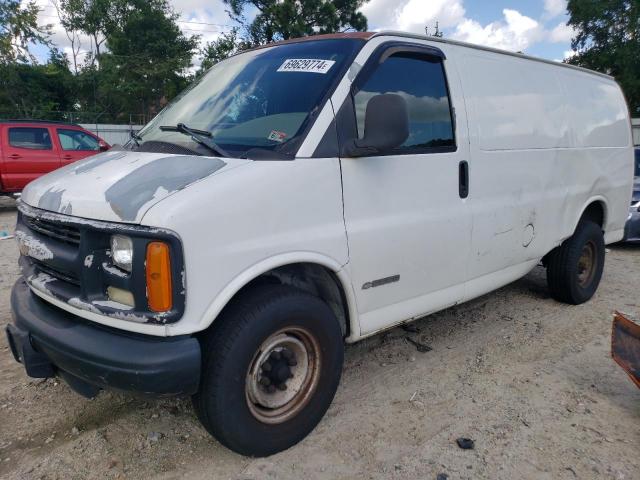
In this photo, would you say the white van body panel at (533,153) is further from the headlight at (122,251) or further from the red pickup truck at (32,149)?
the red pickup truck at (32,149)

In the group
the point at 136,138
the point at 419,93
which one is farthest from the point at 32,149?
the point at 419,93

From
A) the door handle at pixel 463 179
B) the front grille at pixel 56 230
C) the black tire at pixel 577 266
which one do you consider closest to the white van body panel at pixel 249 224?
the front grille at pixel 56 230

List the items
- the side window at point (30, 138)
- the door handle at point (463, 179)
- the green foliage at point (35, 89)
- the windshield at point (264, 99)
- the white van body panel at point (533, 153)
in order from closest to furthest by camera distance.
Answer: the windshield at point (264, 99) → the door handle at point (463, 179) → the white van body panel at point (533, 153) → the side window at point (30, 138) → the green foliage at point (35, 89)

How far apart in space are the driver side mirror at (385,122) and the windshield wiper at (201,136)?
29.3 inches

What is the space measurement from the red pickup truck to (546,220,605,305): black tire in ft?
33.3

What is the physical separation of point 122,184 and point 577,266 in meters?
4.19

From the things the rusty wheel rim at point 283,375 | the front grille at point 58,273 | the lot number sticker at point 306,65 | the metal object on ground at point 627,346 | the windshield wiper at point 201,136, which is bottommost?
the metal object on ground at point 627,346

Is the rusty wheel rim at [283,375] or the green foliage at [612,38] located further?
the green foliage at [612,38]

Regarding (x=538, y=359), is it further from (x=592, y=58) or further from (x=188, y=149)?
(x=592, y=58)

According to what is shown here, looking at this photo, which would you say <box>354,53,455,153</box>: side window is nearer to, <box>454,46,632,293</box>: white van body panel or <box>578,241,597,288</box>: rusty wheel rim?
<box>454,46,632,293</box>: white van body panel

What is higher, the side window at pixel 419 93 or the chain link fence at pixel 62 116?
the chain link fence at pixel 62 116

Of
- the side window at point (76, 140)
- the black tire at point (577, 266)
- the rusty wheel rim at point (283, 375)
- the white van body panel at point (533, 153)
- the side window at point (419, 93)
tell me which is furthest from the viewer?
the side window at point (76, 140)

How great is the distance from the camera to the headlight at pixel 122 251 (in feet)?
7.23

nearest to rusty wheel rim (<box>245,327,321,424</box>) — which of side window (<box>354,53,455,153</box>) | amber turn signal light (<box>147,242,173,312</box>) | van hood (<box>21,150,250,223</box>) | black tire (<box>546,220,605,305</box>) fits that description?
amber turn signal light (<box>147,242,173,312</box>)
